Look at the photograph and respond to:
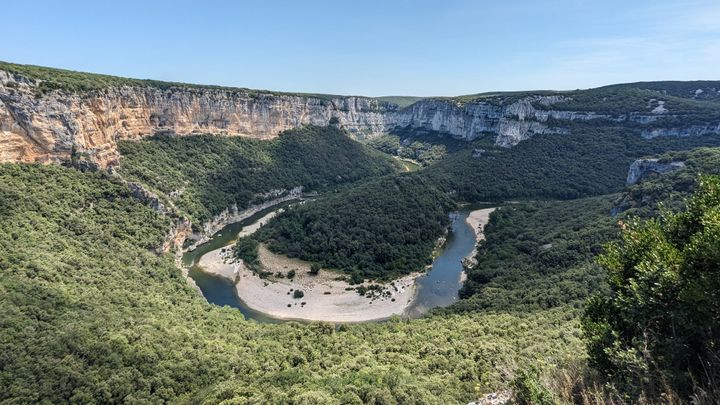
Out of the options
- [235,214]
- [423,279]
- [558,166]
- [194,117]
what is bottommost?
[423,279]

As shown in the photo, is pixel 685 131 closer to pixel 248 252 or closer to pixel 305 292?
pixel 305 292

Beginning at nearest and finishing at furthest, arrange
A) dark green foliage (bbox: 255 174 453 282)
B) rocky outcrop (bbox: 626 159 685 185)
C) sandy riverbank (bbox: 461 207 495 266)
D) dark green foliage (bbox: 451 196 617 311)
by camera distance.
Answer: dark green foliage (bbox: 451 196 617 311) < rocky outcrop (bbox: 626 159 685 185) < dark green foliage (bbox: 255 174 453 282) < sandy riverbank (bbox: 461 207 495 266)

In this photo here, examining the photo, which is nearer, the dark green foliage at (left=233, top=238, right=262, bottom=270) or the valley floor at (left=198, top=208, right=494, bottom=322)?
the valley floor at (left=198, top=208, right=494, bottom=322)

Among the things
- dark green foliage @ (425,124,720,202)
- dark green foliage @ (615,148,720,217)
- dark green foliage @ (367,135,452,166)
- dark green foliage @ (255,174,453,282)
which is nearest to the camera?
dark green foliage @ (615,148,720,217)

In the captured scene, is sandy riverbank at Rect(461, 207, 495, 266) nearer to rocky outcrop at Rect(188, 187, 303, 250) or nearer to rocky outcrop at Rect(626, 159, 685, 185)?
Result: rocky outcrop at Rect(626, 159, 685, 185)

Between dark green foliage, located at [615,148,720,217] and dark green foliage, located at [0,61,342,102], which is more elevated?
dark green foliage, located at [0,61,342,102]

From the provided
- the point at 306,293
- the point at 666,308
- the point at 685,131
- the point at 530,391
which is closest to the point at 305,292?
Answer: the point at 306,293

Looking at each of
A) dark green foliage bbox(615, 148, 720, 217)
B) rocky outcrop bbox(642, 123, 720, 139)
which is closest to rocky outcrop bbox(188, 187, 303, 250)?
dark green foliage bbox(615, 148, 720, 217)
